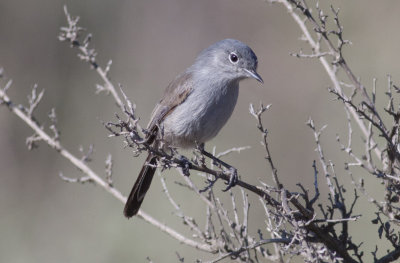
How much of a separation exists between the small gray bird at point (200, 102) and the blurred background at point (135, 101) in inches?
64.3

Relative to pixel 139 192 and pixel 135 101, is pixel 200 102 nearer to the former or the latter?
pixel 139 192

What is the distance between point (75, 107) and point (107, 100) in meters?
0.38

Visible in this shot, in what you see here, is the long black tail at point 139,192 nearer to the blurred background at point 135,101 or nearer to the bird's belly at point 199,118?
the bird's belly at point 199,118

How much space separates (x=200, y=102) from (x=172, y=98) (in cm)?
Answer: 26

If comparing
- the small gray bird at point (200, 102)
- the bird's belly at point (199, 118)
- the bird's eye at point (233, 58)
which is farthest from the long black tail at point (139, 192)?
the bird's eye at point (233, 58)

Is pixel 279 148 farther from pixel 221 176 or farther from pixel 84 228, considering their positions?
pixel 221 176

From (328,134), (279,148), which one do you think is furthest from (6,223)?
(328,134)

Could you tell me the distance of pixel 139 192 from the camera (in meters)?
4.20

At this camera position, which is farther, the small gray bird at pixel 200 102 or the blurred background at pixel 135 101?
the blurred background at pixel 135 101

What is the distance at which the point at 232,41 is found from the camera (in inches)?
178

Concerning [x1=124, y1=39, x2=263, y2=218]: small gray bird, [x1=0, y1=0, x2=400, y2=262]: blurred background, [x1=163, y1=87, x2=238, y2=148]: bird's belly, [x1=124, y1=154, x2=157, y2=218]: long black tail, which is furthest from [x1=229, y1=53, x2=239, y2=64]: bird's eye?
[x1=0, y1=0, x2=400, y2=262]: blurred background

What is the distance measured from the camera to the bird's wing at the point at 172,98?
4.30 metres

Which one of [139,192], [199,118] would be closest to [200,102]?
[199,118]

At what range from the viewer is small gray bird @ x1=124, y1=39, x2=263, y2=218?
13.6ft
